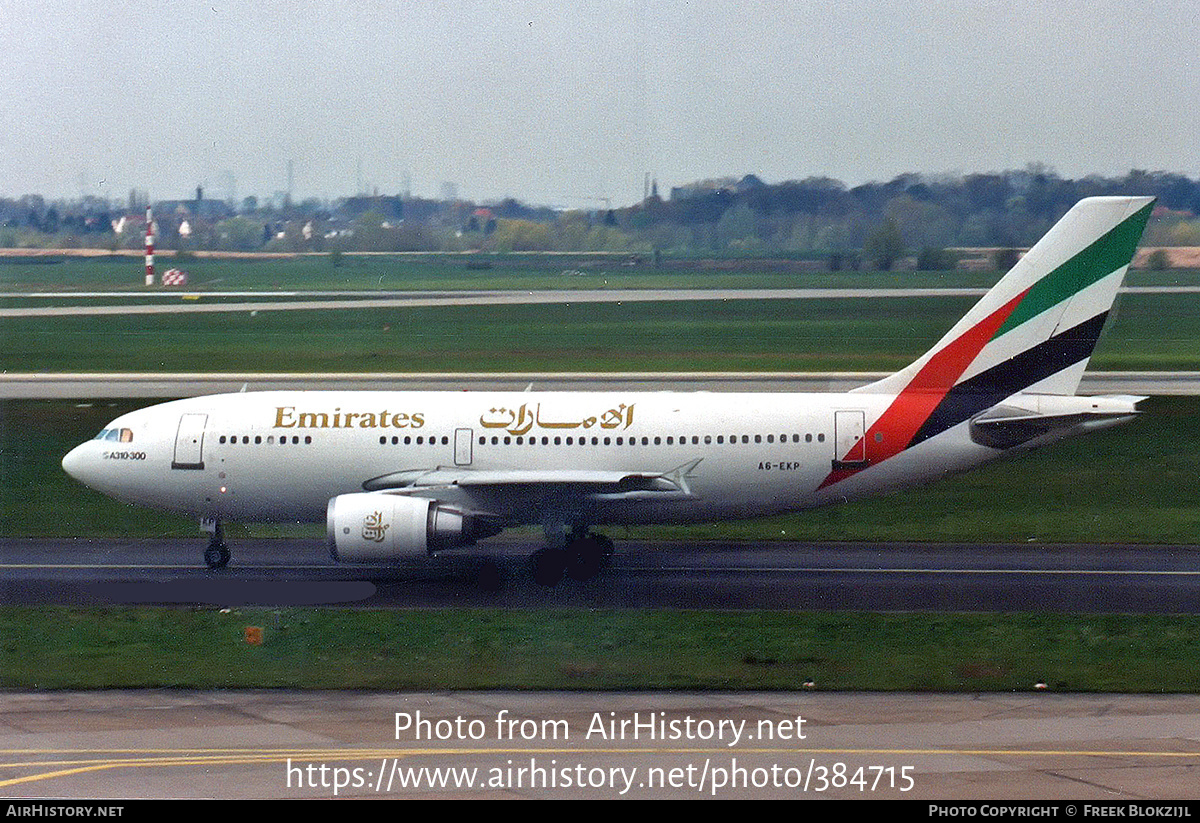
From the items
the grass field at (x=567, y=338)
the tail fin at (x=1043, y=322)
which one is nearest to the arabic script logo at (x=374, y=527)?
the tail fin at (x=1043, y=322)

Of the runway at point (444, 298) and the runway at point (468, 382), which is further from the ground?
the runway at point (444, 298)

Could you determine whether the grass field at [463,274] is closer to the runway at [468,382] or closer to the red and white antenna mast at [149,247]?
the red and white antenna mast at [149,247]

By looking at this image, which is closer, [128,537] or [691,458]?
[691,458]

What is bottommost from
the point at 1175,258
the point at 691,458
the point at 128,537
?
the point at 128,537

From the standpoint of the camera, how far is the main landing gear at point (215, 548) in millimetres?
35031

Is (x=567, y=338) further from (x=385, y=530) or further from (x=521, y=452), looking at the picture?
(x=385, y=530)

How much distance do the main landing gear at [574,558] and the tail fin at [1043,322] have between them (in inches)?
299

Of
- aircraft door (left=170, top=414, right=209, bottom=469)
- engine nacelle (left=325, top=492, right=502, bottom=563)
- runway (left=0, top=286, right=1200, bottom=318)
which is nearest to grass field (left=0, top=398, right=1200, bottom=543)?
aircraft door (left=170, top=414, right=209, bottom=469)

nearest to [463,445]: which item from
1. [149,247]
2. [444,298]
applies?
[444,298]

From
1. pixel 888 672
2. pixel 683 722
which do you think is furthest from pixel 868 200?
pixel 683 722

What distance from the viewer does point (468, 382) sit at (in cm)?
5762

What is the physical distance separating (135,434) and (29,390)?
24578 mm

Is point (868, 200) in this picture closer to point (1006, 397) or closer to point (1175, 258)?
point (1175, 258)

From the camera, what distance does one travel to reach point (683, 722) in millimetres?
22188
